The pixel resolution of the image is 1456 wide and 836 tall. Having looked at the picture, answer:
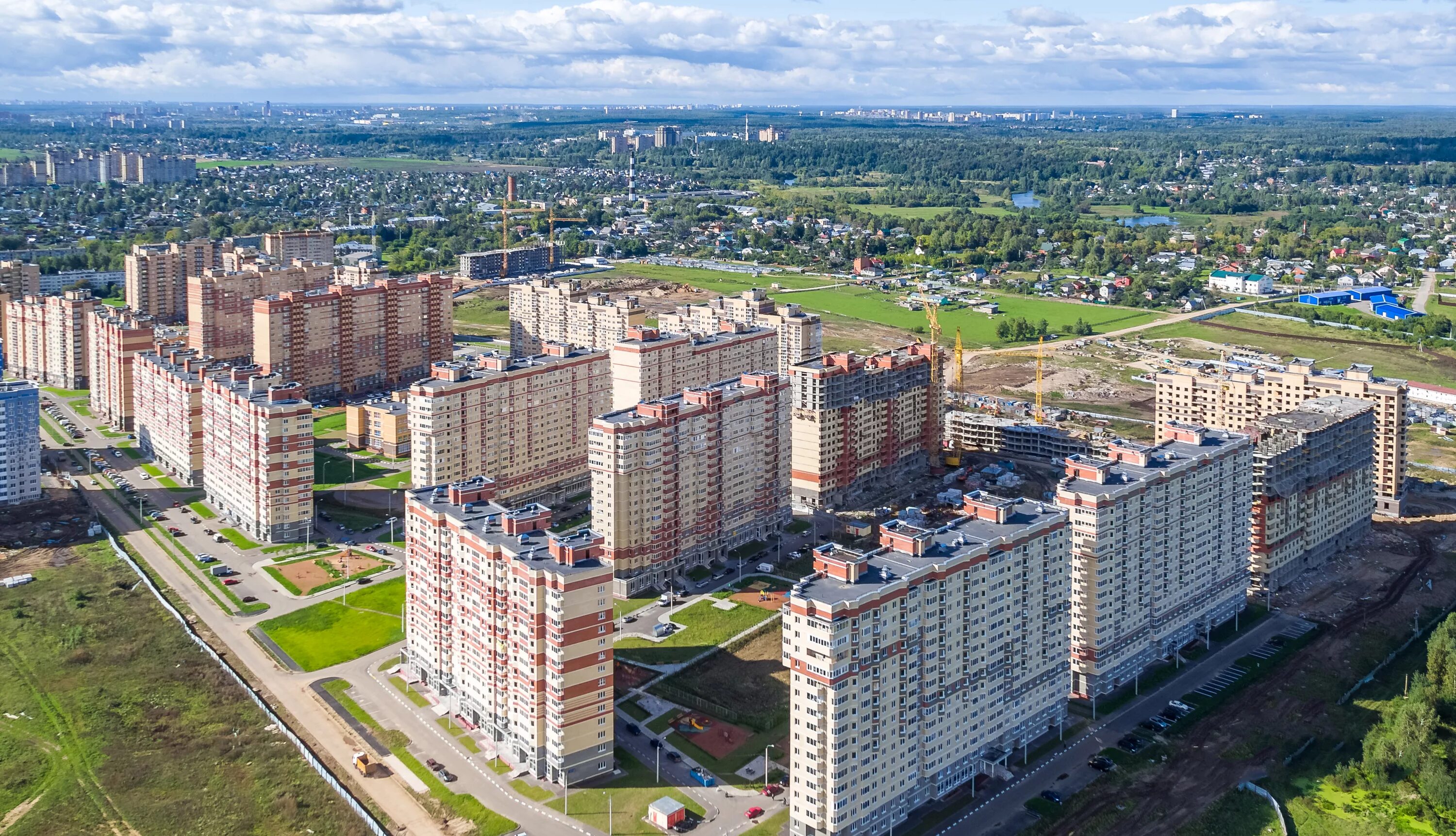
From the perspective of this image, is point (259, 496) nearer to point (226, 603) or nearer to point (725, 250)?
point (226, 603)

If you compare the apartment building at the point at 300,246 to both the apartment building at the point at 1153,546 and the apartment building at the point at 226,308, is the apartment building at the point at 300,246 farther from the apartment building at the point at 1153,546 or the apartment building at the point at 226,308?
the apartment building at the point at 1153,546

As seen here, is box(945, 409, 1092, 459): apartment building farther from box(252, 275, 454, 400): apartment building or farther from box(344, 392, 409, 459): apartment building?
box(252, 275, 454, 400): apartment building

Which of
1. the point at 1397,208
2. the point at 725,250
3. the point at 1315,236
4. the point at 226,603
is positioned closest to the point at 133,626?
the point at 226,603

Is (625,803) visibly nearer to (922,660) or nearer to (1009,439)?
(922,660)

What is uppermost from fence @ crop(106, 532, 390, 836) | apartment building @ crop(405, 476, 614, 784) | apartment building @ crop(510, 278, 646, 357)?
apartment building @ crop(510, 278, 646, 357)

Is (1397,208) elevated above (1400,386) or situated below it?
above

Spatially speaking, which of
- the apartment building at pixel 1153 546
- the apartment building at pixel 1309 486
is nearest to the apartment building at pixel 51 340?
the apartment building at pixel 1153 546

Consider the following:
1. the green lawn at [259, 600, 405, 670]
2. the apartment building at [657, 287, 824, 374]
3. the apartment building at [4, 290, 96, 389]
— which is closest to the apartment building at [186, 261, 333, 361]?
the apartment building at [4, 290, 96, 389]
